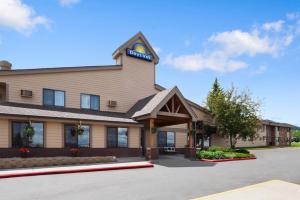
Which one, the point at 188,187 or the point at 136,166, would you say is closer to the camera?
the point at 188,187

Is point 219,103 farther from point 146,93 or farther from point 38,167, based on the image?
point 38,167

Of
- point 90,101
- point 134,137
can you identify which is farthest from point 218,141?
point 90,101

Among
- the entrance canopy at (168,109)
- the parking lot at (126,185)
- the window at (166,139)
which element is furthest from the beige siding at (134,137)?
the parking lot at (126,185)

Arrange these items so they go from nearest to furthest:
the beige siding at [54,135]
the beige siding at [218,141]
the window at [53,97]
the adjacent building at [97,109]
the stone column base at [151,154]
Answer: the adjacent building at [97,109] < the beige siding at [54,135] < the stone column base at [151,154] < the window at [53,97] < the beige siding at [218,141]

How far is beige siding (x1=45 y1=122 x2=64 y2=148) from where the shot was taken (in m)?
20.5

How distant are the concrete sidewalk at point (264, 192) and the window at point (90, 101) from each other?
1707 centimetres

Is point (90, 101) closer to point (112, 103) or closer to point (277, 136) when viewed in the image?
point (112, 103)

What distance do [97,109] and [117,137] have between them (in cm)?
366

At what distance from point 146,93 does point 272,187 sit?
19144 mm

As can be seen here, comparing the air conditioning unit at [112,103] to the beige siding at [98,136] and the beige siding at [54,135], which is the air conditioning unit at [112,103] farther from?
the beige siding at [54,135]

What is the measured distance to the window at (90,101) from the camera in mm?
25270

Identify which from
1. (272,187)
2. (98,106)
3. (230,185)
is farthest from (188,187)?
(98,106)

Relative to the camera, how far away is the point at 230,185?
12312mm

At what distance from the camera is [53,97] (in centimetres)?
2350
